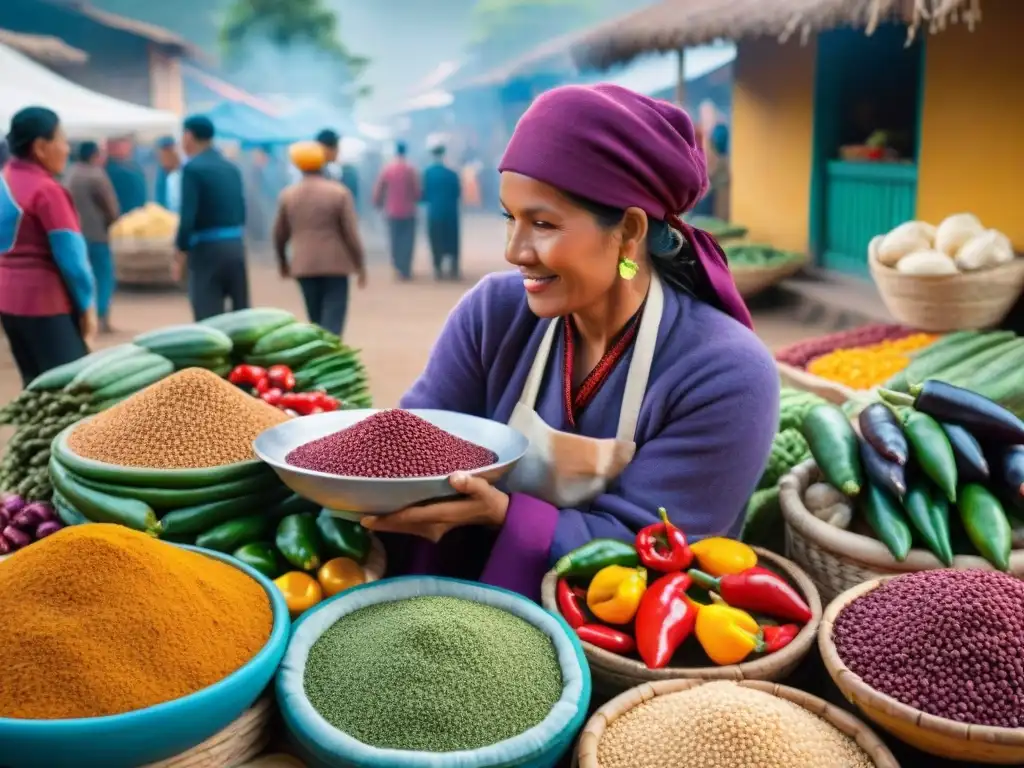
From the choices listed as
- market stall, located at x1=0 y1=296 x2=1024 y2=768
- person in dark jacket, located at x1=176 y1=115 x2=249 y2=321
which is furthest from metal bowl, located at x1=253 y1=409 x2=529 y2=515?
person in dark jacket, located at x1=176 y1=115 x2=249 y2=321

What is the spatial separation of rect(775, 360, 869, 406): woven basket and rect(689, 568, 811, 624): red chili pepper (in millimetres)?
2800

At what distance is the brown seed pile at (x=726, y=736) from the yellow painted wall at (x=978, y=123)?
5.46m

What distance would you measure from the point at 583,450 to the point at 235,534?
621mm

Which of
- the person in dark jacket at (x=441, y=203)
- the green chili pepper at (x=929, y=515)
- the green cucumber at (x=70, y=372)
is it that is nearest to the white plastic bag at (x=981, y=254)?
the green chili pepper at (x=929, y=515)

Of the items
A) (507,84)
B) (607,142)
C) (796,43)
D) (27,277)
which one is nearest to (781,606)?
(607,142)

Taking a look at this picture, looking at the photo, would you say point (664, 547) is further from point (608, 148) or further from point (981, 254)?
point (981, 254)

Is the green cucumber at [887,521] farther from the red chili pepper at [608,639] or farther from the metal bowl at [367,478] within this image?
the metal bowl at [367,478]

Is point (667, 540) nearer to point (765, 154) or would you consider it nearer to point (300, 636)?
point (300, 636)

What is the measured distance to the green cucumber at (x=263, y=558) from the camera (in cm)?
160

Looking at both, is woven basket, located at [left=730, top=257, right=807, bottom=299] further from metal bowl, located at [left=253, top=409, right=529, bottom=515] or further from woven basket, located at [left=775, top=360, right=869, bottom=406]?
metal bowl, located at [left=253, top=409, right=529, bottom=515]

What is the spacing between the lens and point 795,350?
5273mm

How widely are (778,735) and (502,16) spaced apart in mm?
51542

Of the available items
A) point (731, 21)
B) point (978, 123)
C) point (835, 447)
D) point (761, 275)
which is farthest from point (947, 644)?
point (731, 21)

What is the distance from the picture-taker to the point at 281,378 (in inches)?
98.1
